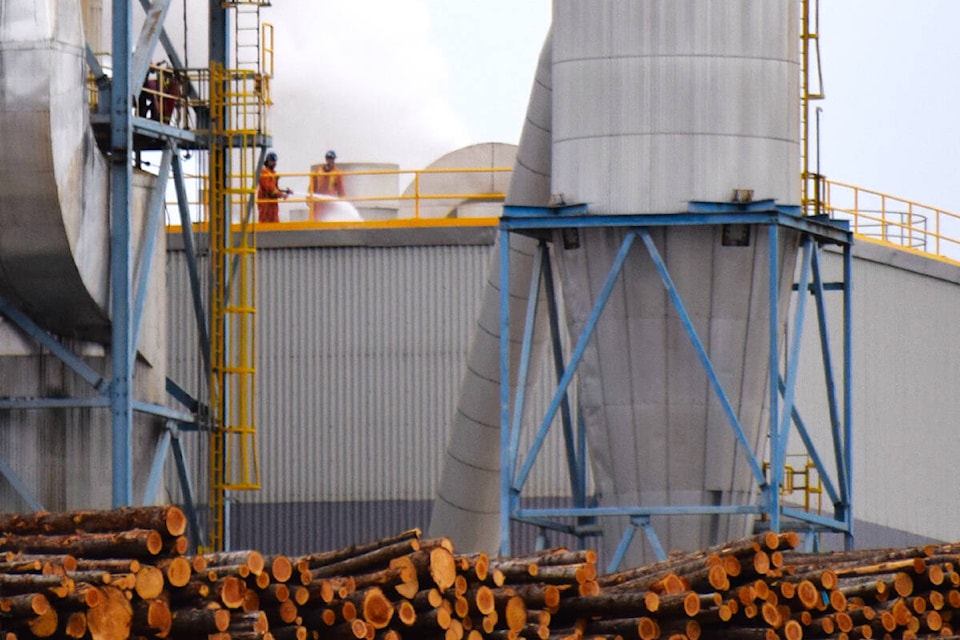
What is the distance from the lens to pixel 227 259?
3120cm

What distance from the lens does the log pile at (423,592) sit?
1511cm

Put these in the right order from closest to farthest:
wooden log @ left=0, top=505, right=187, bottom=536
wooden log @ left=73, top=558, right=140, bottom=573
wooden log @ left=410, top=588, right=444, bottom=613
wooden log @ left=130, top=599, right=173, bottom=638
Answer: wooden log @ left=130, top=599, right=173, bottom=638, wooden log @ left=73, top=558, right=140, bottom=573, wooden log @ left=0, top=505, right=187, bottom=536, wooden log @ left=410, top=588, right=444, bottom=613

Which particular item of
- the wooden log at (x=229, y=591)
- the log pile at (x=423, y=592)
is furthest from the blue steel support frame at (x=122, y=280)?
the wooden log at (x=229, y=591)

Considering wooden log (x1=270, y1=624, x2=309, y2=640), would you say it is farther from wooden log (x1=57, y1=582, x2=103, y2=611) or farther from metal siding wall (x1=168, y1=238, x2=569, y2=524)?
metal siding wall (x1=168, y1=238, x2=569, y2=524)

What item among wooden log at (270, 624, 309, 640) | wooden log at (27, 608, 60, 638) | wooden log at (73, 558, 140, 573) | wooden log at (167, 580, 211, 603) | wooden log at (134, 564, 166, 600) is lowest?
wooden log at (270, 624, 309, 640)

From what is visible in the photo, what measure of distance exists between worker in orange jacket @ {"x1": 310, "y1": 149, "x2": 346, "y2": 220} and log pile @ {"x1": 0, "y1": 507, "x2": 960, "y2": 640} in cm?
2057

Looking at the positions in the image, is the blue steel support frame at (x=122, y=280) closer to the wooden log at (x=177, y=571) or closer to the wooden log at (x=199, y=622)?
the wooden log at (x=177, y=571)

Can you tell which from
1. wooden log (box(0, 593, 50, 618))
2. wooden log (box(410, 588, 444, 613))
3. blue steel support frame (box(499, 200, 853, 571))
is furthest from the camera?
blue steel support frame (box(499, 200, 853, 571))

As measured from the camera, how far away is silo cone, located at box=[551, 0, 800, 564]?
2452cm

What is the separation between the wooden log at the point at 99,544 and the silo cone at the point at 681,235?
29.0 feet

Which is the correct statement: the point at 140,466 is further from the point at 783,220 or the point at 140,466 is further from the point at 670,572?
the point at 670,572

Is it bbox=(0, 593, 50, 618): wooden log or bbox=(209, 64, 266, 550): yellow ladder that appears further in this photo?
bbox=(209, 64, 266, 550): yellow ladder

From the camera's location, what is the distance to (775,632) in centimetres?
1734

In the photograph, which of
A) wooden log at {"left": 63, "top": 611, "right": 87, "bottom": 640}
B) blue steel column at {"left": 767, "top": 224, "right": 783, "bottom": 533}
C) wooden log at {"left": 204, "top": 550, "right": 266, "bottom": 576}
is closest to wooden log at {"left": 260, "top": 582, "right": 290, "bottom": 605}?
wooden log at {"left": 204, "top": 550, "right": 266, "bottom": 576}
